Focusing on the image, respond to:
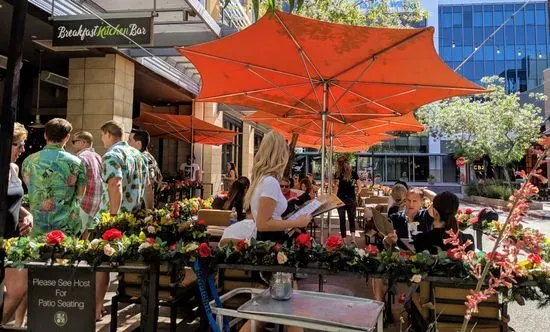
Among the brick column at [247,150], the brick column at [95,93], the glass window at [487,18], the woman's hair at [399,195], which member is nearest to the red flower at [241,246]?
the woman's hair at [399,195]

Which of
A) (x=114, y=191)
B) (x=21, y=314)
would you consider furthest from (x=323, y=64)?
(x=21, y=314)

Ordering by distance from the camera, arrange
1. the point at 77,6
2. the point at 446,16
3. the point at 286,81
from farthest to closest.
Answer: the point at 446,16
the point at 77,6
the point at 286,81

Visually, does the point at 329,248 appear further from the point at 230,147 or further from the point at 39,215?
the point at 230,147

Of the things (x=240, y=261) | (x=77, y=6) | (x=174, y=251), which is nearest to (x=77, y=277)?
(x=174, y=251)

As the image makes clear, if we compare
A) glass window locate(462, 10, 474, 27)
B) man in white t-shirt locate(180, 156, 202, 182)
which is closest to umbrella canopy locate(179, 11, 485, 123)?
man in white t-shirt locate(180, 156, 202, 182)

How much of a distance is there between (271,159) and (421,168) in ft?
157

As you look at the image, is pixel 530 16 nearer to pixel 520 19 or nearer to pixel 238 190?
pixel 520 19

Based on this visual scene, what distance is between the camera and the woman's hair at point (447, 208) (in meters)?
3.61

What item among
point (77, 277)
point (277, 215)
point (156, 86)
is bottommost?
point (77, 277)

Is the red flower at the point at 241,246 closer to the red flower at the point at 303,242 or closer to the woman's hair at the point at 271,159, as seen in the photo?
the red flower at the point at 303,242

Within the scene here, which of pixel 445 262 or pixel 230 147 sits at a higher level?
pixel 230 147

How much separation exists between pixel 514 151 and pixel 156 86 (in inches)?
708

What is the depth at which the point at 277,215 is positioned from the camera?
2.91m

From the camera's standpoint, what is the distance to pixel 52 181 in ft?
11.1
